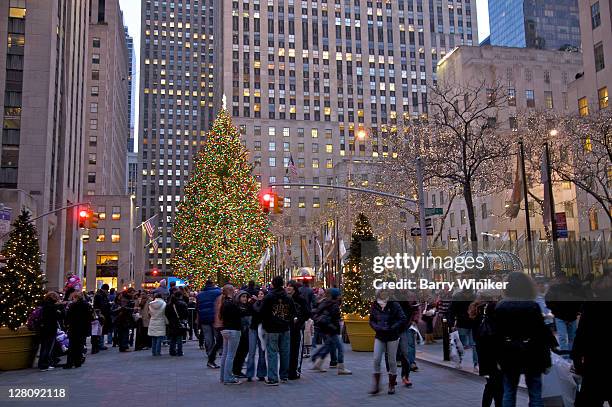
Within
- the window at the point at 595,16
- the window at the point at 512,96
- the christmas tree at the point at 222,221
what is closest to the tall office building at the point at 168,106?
the window at the point at 512,96

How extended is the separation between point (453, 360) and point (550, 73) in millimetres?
68234

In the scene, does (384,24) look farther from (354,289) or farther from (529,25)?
(354,289)

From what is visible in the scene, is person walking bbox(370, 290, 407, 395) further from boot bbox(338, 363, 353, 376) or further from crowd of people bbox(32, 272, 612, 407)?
boot bbox(338, 363, 353, 376)

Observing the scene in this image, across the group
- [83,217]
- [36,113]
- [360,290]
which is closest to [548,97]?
[36,113]

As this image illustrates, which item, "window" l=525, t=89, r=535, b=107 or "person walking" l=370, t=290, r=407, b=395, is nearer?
"person walking" l=370, t=290, r=407, b=395

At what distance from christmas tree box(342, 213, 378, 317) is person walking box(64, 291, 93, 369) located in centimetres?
733

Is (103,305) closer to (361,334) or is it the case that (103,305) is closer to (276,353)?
(361,334)

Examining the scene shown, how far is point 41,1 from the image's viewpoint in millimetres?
54438

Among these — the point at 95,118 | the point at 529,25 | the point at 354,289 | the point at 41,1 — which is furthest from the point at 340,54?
the point at 354,289

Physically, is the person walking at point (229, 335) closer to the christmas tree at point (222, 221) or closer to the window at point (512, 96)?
the christmas tree at point (222, 221)

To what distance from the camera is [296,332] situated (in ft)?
42.6

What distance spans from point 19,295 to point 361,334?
9328mm

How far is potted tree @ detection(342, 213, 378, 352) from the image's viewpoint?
1770 centimetres

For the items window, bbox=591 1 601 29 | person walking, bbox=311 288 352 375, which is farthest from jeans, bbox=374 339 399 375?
window, bbox=591 1 601 29
